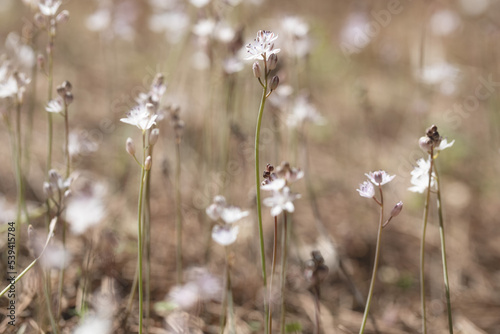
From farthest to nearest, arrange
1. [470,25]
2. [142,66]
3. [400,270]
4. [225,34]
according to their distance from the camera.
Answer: [470,25]
[142,66]
[400,270]
[225,34]

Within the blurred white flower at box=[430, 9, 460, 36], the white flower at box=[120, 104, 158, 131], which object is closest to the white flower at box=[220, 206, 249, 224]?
the white flower at box=[120, 104, 158, 131]

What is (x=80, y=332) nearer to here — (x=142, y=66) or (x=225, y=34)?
(x=225, y=34)

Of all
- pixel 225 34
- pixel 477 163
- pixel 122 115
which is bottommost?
pixel 477 163

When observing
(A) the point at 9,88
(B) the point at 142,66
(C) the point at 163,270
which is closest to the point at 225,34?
(A) the point at 9,88

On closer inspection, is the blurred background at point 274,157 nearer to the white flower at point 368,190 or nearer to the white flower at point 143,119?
the white flower at point 143,119

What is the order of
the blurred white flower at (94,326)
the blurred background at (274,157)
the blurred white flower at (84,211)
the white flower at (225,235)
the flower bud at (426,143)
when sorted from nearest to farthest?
the flower bud at (426,143), the white flower at (225,235), the blurred white flower at (84,211), the blurred white flower at (94,326), the blurred background at (274,157)

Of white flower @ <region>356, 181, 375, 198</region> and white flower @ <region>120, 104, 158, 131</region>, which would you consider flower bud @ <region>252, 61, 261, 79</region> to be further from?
white flower @ <region>356, 181, 375, 198</region>

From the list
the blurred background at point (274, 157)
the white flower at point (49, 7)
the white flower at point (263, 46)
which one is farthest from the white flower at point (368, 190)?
the white flower at point (49, 7)
